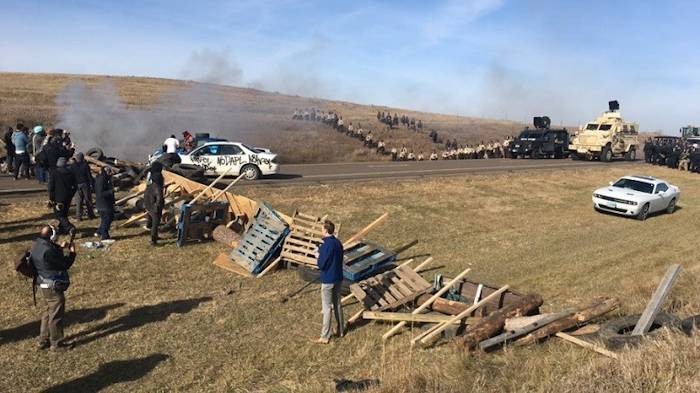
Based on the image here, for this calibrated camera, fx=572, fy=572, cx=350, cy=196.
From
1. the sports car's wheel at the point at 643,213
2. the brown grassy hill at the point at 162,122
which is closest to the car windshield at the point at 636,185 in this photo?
the sports car's wheel at the point at 643,213

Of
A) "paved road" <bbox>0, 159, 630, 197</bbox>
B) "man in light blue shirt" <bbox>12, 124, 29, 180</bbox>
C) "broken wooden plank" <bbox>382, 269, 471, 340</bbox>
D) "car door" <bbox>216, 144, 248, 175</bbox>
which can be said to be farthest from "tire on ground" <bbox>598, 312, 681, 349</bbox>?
"man in light blue shirt" <bbox>12, 124, 29, 180</bbox>

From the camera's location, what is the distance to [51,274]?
807cm

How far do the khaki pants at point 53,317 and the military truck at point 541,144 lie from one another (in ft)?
123

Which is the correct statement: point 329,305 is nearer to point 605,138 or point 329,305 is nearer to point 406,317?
point 406,317

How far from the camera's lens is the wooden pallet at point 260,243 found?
12.6 metres

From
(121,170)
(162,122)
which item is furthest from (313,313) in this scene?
(162,122)

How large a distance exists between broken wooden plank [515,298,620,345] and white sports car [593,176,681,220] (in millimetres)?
12283

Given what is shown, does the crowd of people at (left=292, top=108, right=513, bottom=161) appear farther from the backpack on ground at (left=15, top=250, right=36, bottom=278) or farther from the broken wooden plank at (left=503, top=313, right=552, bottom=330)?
the backpack on ground at (left=15, top=250, right=36, bottom=278)

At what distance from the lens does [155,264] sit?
12750 mm

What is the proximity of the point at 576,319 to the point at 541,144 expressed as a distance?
113 ft

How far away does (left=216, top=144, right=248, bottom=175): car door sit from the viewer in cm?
2198

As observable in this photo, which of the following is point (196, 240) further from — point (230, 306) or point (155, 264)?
point (230, 306)

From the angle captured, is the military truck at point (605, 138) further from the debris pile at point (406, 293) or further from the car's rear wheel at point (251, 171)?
the debris pile at point (406, 293)

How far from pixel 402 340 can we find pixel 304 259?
381cm
